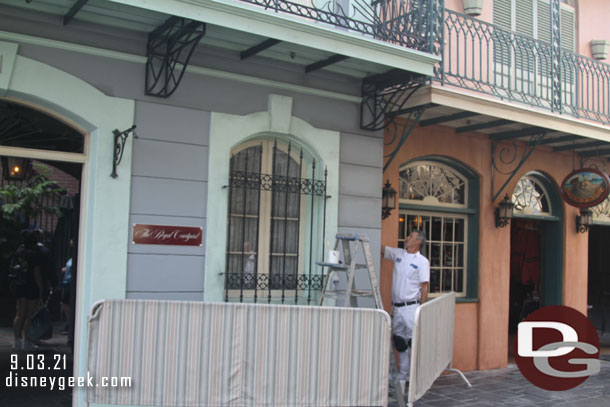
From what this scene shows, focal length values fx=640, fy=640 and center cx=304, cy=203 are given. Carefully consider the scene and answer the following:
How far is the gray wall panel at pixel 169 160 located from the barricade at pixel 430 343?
2.75 m

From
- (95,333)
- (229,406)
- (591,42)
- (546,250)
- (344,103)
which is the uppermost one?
(591,42)

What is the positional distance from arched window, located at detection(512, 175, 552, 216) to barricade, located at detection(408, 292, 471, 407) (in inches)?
130

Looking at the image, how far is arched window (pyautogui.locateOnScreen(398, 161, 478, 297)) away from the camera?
9469 millimetres

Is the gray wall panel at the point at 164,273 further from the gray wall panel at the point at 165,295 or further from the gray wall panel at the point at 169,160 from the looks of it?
the gray wall panel at the point at 169,160

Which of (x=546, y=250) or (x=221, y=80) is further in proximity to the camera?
(x=546, y=250)

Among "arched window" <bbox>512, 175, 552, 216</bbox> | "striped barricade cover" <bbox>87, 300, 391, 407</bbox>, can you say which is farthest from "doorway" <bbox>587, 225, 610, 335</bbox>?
"striped barricade cover" <bbox>87, 300, 391, 407</bbox>

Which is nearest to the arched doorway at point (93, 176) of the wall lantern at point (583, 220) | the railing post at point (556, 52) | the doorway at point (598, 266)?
the railing post at point (556, 52)

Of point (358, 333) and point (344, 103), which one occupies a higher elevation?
point (344, 103)

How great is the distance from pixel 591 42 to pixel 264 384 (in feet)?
29.6

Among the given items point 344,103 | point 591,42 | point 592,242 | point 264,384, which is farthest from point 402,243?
point 592,242

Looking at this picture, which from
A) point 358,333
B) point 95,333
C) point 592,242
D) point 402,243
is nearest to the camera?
point 95,333

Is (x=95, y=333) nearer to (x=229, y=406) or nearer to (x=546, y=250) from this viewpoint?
(x=229, y=406)

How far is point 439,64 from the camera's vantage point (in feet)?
27.5

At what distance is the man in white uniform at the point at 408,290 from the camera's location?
7613 mm
